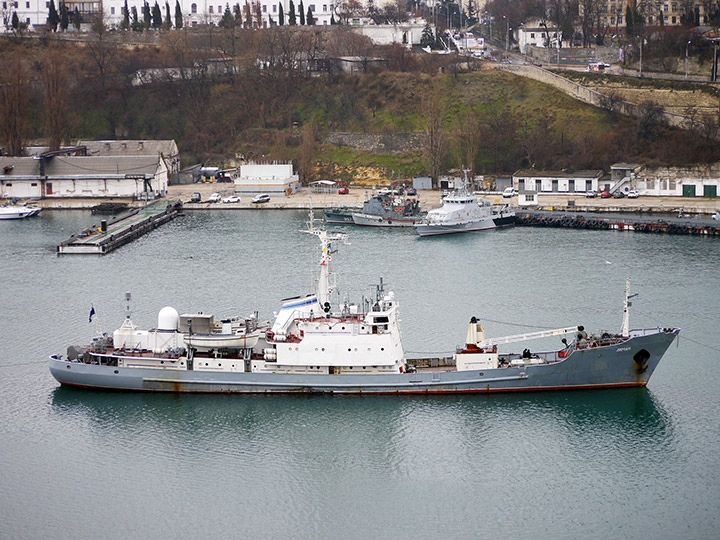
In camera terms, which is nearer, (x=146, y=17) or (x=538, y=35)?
(x=538, y=35)

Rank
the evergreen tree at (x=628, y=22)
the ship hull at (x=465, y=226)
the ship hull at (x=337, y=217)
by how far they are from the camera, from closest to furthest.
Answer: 1. the ship hull at (x=465, y=226)
2. the ship hull at (x=337, y=217)
3. the evergreen tree at (x=628, y=22)

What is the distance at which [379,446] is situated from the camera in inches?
1037

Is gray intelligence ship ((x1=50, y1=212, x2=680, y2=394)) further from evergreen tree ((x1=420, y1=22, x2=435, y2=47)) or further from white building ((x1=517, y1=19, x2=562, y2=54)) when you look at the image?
evergreen tree ((x1=420, y1=22, x2=435, y2=47))

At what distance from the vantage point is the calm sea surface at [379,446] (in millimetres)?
22891

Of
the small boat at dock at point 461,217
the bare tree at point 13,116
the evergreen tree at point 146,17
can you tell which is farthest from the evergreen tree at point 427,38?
the small boat at dock at point 461,217

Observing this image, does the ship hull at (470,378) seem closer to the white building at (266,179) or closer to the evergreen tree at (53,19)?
the white building at (266,179)

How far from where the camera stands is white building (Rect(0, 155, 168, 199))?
67.1 metres

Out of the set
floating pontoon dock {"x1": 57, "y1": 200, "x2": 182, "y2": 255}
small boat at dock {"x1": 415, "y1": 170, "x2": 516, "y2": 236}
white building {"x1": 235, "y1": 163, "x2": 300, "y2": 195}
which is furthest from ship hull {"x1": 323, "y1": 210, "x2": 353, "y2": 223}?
floating pontoon dock {"x1": 57, "y1": 200, "x2": 182, "y2": 255}

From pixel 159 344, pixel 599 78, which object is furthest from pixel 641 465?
pixel 599 78

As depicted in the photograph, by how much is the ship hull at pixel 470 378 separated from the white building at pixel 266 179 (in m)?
A: 39.3

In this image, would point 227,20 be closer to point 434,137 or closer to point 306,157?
point 306,157

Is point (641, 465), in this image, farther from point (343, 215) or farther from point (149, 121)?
point (149, 121)

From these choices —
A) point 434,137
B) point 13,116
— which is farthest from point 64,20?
point 434,137

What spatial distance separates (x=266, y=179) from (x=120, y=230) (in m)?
15.3
